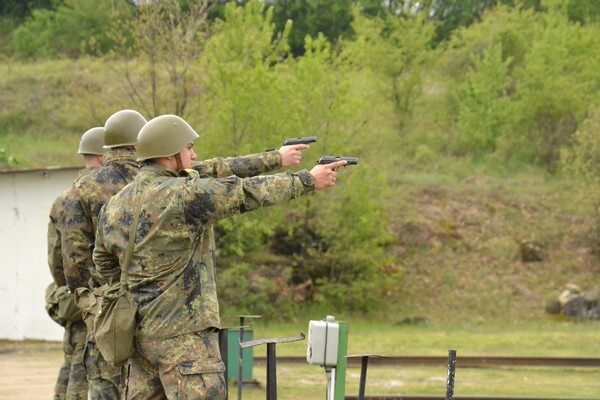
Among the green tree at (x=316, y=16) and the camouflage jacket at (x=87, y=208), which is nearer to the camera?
the camouflage jacket at (x=87, y=208)

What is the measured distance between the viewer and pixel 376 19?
4356 cm

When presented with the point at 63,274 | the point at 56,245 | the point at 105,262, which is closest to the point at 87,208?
the point at 56,245

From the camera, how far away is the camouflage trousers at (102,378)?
870 cm

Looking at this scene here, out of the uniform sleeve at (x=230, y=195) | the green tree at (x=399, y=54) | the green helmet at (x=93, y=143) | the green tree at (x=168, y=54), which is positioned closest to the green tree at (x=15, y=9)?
the green tree at (x=399, y=54)

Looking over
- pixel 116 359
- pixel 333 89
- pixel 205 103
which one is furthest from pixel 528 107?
pixel 116 359

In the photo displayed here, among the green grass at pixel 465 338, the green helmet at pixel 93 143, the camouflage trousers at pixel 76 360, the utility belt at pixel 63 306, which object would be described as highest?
the green helmet at pixel 93 143

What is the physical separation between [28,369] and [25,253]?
4.69 m

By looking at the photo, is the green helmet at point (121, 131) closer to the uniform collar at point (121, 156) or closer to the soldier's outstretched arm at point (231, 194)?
the uniform collar at point (121, 156)

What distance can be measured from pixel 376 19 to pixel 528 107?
6.49 m

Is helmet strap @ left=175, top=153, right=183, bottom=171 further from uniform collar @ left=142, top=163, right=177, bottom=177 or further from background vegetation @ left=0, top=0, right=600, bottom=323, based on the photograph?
background vegetation @ left=0, top=0, right=600, bottom=323

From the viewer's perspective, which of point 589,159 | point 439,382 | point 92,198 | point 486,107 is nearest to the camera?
point 92,198

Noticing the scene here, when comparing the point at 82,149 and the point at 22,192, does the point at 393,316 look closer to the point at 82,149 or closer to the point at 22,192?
the point at 22,192

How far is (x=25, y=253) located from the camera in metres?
23.0

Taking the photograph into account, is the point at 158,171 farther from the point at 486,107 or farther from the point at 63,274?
the point at 486,107
